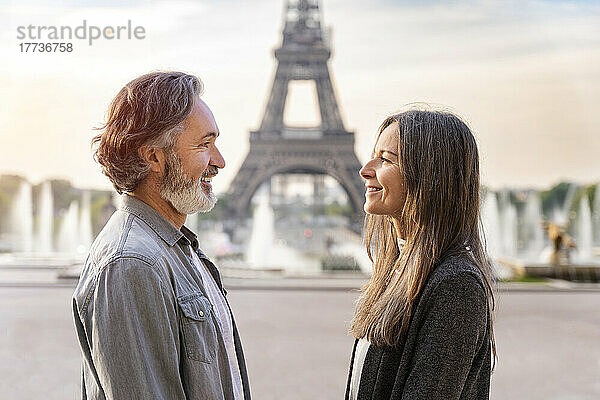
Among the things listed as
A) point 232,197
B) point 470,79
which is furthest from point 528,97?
point 232,197

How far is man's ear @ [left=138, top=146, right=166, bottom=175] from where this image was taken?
50.3 inches

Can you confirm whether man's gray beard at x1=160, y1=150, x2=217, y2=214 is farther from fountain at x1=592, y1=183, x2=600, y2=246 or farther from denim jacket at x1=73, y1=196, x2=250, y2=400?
fountain at x1=592, y1=183, x2=600, y2=246

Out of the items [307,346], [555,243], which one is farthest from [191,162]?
[555,243]

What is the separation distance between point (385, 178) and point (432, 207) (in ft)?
0.33

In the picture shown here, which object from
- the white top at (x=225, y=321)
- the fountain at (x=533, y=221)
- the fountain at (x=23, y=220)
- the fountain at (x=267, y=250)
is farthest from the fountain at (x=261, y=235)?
the white top at (x=225, y=321)

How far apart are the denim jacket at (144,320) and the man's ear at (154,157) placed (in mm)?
70

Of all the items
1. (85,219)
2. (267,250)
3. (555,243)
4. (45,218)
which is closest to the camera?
(555,243)

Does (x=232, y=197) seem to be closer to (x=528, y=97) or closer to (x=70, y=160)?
(x=70, y=160)

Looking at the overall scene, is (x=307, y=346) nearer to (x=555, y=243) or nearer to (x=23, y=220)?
(x=555, y=243)

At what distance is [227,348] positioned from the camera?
1345 millimetres

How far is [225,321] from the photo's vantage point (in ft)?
4.50

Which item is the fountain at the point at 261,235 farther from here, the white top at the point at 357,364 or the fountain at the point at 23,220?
the white top at the point at 357,364

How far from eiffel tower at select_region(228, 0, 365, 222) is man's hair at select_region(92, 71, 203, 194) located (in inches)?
556

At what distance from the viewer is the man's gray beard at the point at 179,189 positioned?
130 cm
